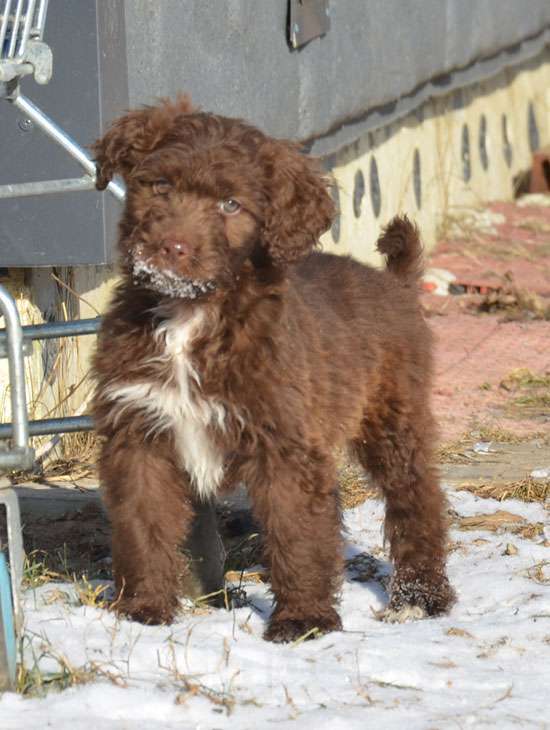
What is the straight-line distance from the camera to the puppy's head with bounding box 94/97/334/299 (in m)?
4.12

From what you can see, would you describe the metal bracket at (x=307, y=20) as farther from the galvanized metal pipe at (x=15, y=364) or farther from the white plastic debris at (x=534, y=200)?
the white plastic debris at (x=534, y=200)

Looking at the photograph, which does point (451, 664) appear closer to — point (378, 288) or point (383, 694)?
point (383, 694)

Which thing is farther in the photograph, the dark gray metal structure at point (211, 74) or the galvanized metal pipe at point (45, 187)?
the dark gray metal structure at point (211, 74)

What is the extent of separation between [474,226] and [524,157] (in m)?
2.94

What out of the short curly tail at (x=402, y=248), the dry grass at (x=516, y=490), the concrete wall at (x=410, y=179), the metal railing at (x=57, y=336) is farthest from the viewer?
the concrete wall at (x=410, y=179)

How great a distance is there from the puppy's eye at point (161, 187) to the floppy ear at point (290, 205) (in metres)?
0.33

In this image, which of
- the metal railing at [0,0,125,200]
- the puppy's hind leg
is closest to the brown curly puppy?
the metal railing at [0,0,125,200]

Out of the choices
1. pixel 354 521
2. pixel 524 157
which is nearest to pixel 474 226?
pixel 524 157

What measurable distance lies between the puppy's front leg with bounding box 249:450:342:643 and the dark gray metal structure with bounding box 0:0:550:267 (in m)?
2.17

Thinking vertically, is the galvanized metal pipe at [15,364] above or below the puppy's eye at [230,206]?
below

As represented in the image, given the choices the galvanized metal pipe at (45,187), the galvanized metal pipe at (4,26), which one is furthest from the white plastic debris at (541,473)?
the galvanized metal pipe at (4,26)

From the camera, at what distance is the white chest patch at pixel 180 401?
4340 mm

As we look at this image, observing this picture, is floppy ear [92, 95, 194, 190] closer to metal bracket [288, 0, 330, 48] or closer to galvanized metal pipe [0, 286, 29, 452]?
Result: galvanized metal pipe [0, 286, 29, 452]

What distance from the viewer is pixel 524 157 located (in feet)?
50.3
